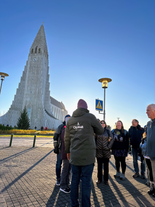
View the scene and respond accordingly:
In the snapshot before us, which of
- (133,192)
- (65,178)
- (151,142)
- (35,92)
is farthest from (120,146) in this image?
(35,92)

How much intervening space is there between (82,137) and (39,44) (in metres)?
61.3

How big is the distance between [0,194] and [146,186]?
3.79 metres

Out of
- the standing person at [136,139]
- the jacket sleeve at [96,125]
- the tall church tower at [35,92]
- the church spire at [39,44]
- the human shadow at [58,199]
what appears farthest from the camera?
the church spire at [39,44]

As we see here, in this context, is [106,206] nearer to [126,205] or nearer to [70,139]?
[126,205]

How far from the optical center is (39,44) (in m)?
56.8

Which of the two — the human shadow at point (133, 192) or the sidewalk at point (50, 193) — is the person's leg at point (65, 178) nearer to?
the sidewalk at point (50, 193)

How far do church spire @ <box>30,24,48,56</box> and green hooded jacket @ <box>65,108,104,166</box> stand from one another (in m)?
58.8

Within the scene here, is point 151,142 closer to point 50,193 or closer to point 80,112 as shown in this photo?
point 80,112

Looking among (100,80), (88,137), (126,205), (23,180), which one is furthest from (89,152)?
(100,80)

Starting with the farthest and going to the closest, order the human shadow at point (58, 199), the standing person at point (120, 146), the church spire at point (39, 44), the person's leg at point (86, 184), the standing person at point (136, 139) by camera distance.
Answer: the church spire at point (39, 44) → the standing person at point (136, 139) → the standing person at point (120, 146) → the human shadow at point (58, 199) → the person's leg at point (86, 184)

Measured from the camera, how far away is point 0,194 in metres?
3.10

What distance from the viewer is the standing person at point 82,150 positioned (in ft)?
7.94

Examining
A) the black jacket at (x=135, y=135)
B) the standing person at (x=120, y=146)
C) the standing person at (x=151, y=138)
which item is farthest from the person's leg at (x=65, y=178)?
the black jacket at (x=135, y=135)

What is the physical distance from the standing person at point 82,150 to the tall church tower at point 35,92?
50470 millimetres
